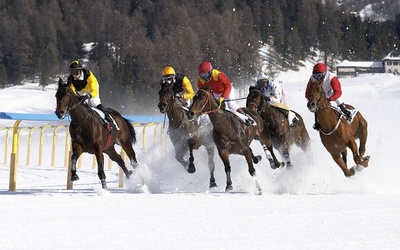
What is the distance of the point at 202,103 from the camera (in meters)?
11.8

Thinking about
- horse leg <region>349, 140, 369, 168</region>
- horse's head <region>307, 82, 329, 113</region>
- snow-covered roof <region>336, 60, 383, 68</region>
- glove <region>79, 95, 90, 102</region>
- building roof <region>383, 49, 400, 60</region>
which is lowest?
horse leg <region>349, 140, 369, 168</region>

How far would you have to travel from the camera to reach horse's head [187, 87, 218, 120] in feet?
38.3

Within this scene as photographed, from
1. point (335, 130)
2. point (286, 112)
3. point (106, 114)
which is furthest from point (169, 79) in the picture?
point (335, 130)

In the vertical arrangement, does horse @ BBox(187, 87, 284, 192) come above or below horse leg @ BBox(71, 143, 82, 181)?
above


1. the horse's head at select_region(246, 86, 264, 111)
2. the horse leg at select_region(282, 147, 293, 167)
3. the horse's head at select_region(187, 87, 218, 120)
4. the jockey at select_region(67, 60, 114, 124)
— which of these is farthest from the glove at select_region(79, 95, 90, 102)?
the horse leg at select_region(282, 147, 293, 167)

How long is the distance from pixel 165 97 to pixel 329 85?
105 inches

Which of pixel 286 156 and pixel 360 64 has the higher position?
pixel 360 64

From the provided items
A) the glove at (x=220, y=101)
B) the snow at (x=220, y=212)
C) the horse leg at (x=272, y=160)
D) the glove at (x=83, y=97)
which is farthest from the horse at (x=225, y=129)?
the glove at (x=83, y=97)

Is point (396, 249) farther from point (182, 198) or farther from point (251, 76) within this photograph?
point (251, 76)

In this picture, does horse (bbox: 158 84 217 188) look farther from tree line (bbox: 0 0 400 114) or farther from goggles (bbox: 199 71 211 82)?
tree line (bbox: 0 0 400 114)

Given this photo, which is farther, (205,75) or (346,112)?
(205,75)

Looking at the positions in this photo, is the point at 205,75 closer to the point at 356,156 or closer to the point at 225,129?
the point at 225,129

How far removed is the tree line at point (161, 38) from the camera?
87688 millimetres

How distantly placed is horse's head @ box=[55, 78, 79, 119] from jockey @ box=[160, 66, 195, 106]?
1.69m
